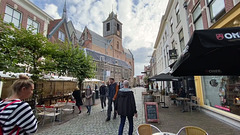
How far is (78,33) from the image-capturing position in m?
45.3

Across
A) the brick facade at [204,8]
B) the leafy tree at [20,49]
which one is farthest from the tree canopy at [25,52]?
the brick facade at [204,8]

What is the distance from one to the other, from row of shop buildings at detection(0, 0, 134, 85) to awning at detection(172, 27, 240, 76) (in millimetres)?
6275

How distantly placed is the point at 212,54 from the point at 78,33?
4829 centimetres

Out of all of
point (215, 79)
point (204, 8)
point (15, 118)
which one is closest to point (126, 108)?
point (15, 118)

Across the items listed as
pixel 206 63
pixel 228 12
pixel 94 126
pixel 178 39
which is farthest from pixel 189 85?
pixel 94 126

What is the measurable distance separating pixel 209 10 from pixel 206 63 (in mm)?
5515

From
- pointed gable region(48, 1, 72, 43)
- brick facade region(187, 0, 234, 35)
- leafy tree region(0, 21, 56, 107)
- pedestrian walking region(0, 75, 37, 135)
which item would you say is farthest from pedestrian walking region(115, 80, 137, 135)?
pointed gable region(48, 1, 72, 43)

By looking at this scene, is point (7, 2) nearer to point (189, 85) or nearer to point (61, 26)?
point (61, 26)

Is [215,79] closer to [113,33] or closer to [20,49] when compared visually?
[20,49]

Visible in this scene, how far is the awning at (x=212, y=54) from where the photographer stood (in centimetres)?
155

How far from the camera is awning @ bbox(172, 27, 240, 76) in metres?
1.55

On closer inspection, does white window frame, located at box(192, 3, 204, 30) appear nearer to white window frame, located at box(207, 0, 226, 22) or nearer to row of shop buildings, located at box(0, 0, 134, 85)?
white window frame, located at box(207, 0, 226, 22)

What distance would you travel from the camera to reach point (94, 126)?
502cm

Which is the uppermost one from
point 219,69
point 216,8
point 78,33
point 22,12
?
point 78,33
